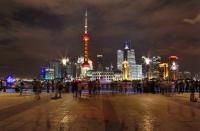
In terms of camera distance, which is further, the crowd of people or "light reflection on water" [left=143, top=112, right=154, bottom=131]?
the crowd of people

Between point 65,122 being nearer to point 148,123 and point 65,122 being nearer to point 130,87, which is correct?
point 148,123

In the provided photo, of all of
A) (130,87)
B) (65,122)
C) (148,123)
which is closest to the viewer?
(148,123)

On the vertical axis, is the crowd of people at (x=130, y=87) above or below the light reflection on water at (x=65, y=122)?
above

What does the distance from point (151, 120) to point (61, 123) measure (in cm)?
399

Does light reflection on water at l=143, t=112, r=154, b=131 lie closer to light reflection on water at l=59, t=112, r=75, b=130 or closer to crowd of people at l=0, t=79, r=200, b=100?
light reflection on water at l=59, t=112, r=75, b=130

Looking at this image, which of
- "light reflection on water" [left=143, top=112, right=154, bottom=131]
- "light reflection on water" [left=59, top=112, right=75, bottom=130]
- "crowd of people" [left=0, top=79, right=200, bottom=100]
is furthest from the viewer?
"crowd of people" [left=0, top=79, right=200, bottom=100]

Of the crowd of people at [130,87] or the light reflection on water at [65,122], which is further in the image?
the crowd of people at [130,87]

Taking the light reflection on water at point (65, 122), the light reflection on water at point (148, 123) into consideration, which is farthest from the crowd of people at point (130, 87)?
the light reflection on water at point (148, 123)

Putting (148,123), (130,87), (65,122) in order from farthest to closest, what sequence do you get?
(130,87) → (65,122) → (148,123)

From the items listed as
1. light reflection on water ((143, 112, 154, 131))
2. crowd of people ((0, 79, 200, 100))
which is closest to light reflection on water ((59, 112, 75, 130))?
light reflection on water ((143, 112, 154, 131))

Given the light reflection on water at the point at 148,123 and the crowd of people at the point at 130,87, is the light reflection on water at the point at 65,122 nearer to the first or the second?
the light reflection on water at the point at 148,123

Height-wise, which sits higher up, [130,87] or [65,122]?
[130,87]

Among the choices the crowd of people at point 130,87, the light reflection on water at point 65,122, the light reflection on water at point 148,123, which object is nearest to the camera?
the light reflection on water at point 148,123

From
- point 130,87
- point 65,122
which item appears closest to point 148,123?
point 65,122
